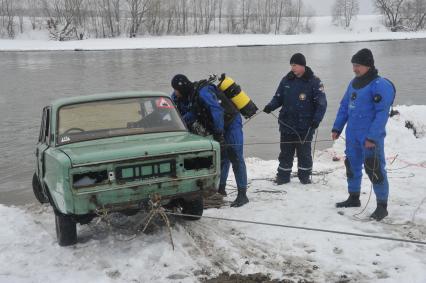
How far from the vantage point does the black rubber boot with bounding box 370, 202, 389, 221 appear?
575 cm

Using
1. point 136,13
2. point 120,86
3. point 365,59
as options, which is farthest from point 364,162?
point 136,13

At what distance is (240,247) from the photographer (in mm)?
5152

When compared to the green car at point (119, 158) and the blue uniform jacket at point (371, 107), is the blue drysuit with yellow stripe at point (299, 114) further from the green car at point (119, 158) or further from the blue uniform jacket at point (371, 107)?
the green car at point (119, 158)

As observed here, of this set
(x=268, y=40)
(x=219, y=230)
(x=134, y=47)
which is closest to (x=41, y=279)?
(x=219, y=230)

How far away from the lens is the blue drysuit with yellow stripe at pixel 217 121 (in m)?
6.18

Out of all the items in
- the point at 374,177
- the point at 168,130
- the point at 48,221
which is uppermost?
the point at 168,130

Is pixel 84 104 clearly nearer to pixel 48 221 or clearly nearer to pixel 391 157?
pixel 48 221

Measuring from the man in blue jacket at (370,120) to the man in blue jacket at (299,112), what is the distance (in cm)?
111

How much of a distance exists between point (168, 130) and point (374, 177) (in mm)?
2508

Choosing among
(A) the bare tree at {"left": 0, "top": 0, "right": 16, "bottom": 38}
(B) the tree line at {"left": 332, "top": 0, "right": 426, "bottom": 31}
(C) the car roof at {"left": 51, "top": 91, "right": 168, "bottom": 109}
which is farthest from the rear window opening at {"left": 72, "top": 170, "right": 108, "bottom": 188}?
(B) the tree line at {"left": 332, "top": 0, "right": 426, "bottom": 31}

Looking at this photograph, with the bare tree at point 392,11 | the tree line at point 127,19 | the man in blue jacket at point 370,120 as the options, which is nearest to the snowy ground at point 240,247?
the man in blue jacket at point 370,120

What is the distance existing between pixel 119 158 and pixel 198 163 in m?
0.87

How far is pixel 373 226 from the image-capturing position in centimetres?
555

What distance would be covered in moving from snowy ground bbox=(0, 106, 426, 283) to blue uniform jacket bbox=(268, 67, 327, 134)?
1.06m
